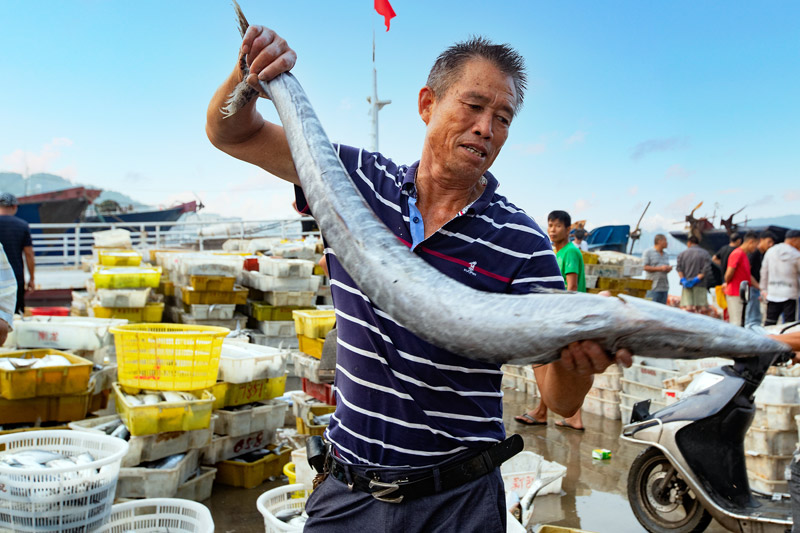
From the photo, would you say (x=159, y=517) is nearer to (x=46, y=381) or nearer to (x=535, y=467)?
(x=46, y=381)

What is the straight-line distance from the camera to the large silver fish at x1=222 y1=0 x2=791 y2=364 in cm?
137

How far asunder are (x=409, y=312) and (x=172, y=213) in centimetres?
4076

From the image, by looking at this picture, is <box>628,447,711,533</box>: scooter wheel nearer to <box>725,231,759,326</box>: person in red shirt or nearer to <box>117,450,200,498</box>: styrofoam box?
<box>117,450,200,498</box>: styrofoam box

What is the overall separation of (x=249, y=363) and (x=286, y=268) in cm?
345

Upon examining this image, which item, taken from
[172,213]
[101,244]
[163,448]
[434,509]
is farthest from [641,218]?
[172,213]

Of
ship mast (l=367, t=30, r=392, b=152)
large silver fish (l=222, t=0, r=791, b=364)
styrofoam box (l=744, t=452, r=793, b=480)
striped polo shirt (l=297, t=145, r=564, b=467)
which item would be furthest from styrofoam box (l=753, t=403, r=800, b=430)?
ship mast (l=367, t=30, r=392, b=152)

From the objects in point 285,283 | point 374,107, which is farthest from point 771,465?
point 374,107

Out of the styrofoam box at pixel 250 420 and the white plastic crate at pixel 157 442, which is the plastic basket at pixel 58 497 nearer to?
the white plastic crate at pixel 157 442

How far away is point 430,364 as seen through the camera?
1.66 m

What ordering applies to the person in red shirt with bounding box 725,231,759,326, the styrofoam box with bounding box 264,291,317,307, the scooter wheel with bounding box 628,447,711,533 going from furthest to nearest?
the person in red shirt with bounding box 725,231,759,326
the styrofoam box with bounding box 264,291,317,307
the scooter wheel with bounding box 628,447,711,533

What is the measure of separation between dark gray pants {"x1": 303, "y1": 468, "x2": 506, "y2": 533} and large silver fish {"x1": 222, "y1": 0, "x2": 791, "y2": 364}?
0.54 metres

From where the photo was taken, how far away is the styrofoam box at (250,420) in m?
4.85

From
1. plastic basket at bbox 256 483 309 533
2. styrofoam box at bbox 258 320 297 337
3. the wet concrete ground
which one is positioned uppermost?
styrofoam box at bbox 258 320 297 337

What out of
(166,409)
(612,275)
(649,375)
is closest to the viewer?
(166,409)
